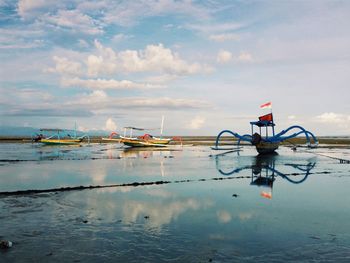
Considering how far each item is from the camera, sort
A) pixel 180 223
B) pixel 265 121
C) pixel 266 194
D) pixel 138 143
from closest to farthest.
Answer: pixel 180 223 < pixel 266 194 < pixel 265 121 < pixel 138 143

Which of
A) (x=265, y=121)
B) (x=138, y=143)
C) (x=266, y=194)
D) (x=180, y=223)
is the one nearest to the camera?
(x=180, y=223)

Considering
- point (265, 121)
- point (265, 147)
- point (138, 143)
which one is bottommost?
point (265, 147)

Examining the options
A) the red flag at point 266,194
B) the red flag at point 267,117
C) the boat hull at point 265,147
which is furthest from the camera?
the red flag at point 267,117

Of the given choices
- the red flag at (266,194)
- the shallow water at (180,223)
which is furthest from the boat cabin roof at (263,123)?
the red flag at (266,194)

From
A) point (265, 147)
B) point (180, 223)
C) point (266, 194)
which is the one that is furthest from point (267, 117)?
point (180, 223)

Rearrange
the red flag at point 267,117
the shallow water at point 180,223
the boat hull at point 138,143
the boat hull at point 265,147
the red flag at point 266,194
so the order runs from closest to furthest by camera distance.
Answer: the shallow water at point 180,223 < the red flag at point 266,194 < the boat hull at point 265,147 < the red flag at point 267,117 < the boat hull at point 138,143

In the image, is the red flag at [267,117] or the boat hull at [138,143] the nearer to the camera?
the red flag at [267,117]

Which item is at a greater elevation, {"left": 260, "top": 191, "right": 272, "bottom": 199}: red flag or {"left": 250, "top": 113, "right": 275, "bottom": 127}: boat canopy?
{"left": 250, "top": 113, "right": 275, "bottom": 127}: boat canopy

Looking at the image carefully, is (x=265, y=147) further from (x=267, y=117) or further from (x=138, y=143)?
(x=138, y=143)

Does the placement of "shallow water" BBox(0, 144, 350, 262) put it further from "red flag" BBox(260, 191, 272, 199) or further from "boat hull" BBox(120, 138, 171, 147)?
"boat hull" BBox(120, 138, 171, 147)

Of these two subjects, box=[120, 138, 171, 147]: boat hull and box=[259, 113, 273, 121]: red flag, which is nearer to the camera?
box=[259, 113, 273, 121]: red flag

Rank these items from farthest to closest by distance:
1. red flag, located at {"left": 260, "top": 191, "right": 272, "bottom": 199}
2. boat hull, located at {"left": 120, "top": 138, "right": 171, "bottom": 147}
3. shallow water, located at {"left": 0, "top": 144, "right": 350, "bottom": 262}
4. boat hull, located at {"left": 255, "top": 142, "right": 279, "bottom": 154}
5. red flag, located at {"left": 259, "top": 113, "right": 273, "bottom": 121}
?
boat hull, located at {"left": 120, "top": 138, "right": 171, "bottom": 147}
red flag, located at {"left": 259, "top": 113, "right": 273, "bottom": 121}
boat hull, located at {"left": 255, "top": 142, "right": 279, "bottom": 154}
red flag, located at {"left": 260, "top": 191, "right": 272, "bottom": 199}
shallow water, located at {"left": 0, "top": 144, "right": 350, "bottom": 262}

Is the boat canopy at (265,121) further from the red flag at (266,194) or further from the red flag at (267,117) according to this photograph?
the red flag at (266,194)

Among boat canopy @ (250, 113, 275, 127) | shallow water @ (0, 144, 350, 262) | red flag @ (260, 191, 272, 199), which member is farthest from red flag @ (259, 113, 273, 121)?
red flag @ (260, 191, 272, 199)
